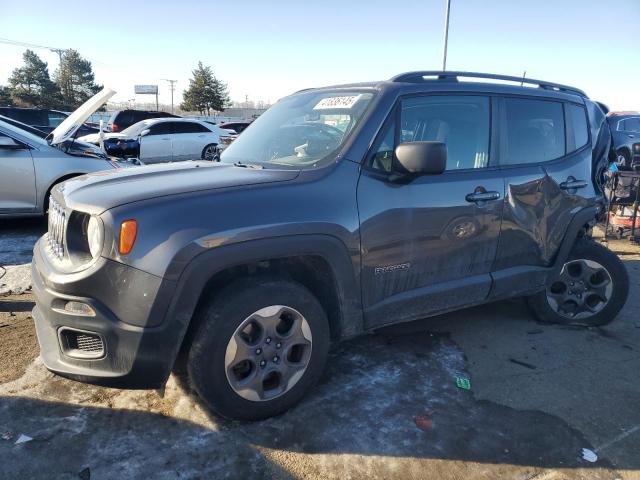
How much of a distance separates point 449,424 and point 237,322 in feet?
4.39

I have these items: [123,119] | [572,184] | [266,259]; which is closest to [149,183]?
[266,259]

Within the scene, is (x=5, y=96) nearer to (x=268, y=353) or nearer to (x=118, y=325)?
(x=118, y=325)

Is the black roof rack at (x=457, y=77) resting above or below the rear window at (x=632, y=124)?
below

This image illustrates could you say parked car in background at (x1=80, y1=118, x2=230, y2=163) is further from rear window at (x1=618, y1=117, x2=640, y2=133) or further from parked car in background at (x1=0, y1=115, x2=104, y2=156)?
rear window at (x1=618, y1=117, x2=640, y2=133)

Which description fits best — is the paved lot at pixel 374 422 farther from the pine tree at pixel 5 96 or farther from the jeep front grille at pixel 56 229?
the pine tree at pixel 5 96

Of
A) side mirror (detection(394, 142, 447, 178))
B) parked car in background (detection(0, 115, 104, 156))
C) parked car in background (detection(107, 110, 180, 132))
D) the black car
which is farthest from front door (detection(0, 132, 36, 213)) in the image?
the black car

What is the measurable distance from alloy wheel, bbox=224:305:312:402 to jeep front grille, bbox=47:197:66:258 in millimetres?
1071

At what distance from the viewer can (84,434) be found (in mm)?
2553

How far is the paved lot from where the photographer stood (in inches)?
93.2

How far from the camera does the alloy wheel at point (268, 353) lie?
2494 mm

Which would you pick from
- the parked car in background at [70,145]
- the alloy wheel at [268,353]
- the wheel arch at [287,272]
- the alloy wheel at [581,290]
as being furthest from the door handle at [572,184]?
the parked car in background at [70,145]

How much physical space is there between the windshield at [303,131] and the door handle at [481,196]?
2.97ft

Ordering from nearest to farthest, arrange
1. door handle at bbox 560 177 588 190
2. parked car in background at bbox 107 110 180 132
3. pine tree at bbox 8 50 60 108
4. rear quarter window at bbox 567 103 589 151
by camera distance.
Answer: door handle at bbox 560 177 588 190
rear quarter window at bbox 567 103 589 151
parked car in background at bbox 107 110 180 132
pine tree at bbox 8 50 60 108

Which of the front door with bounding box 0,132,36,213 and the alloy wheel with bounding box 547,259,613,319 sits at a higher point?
the front door with bounding box 0,132,36,213
